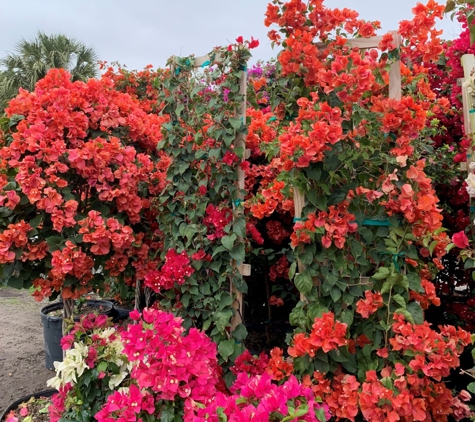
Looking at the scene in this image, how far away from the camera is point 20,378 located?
3.20 m

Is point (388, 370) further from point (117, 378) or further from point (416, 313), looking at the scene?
point (117, 378)

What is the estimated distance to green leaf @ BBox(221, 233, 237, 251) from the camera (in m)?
2.13

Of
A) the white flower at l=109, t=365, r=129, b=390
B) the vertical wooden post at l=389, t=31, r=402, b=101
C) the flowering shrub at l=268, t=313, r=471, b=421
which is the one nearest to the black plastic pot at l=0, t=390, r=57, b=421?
the white flower at l=109, t=365, r=129, b=390

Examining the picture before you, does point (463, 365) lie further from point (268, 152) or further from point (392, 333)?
point (268, 152)

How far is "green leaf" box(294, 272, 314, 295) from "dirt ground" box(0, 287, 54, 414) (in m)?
2.16

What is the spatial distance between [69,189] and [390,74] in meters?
1.70

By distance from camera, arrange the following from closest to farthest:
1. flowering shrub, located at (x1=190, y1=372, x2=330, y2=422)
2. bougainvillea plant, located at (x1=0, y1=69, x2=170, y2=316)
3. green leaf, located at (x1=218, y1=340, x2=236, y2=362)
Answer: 1. flowering shrub, located at (x1=190, y1=372, x2=330, y2=422)
2. green leaf, located at (x1=218, y1=340, x2=236, y2=362)
3. bougainvillea plant, located at (x1=0, y1=69, x2=170, y2=316)

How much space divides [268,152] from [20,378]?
2543 millimetres

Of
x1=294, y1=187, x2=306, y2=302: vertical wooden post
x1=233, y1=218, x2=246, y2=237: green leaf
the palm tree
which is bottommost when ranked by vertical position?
x1=233, y1=218, x2=246, y2=237: green leaf

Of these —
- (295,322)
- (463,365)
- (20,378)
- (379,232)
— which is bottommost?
(20,378)

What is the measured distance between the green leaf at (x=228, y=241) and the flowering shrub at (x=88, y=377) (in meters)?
0.68

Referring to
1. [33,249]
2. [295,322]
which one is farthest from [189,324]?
[33,249]

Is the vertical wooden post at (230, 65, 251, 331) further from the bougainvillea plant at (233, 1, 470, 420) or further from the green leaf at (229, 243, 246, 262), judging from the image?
the bougainvillea plant at (233, 1, 470, 420)

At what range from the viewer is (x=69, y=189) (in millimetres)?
2344
